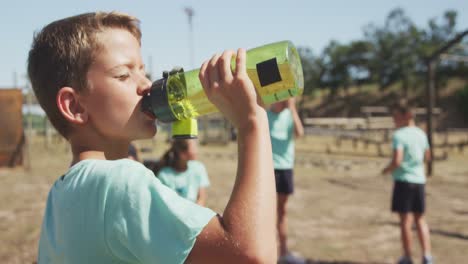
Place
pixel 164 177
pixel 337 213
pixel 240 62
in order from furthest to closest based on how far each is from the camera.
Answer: pixel 337 213 → pixel 164 177 → pixel 240 62

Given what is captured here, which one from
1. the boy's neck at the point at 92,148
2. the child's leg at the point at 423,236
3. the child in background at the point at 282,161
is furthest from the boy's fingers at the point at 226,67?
the child's leg at the point at 423,236

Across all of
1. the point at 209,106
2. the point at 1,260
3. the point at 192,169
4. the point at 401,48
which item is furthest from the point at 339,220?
the point at 401,48

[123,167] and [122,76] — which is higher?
[122,76]

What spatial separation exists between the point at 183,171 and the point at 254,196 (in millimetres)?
3325

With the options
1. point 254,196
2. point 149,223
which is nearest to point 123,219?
point 149,223

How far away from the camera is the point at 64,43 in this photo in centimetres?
125

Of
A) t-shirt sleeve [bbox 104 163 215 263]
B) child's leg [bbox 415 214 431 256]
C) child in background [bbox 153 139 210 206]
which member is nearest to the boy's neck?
t-shirt sleeve [bbox 104 163 215 263]

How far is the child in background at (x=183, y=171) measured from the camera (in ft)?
13.6

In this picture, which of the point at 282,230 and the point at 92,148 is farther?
the point at 282,230

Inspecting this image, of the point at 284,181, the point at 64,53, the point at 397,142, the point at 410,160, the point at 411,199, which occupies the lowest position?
the point at 411,199

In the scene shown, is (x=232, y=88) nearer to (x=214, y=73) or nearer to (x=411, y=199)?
(x=214, y=73)

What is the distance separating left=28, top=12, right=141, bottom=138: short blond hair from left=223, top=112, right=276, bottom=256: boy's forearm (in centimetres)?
52

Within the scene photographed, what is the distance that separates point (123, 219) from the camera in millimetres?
996

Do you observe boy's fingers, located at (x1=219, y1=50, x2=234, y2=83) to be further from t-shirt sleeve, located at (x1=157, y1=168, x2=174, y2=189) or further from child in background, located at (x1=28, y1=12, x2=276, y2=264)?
t-shirt sleeve, located at (x1=157, y1=168, x2=174, y2=189)
